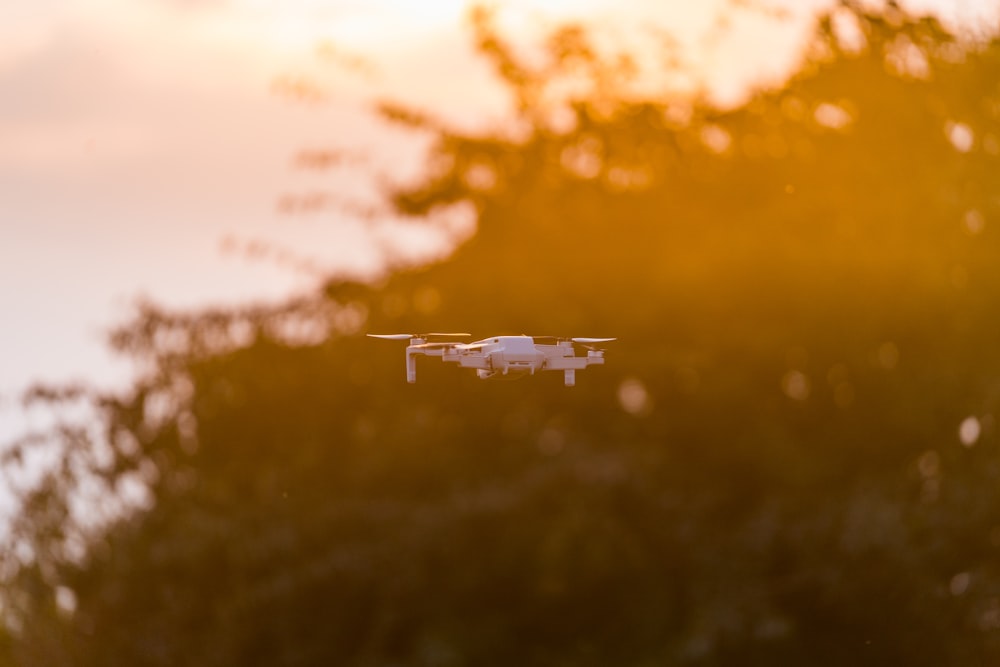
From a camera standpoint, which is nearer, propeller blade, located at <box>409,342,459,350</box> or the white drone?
the white drone

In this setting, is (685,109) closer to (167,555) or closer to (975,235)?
(975,235)

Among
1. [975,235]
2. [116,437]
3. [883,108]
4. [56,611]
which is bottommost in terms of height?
[56,611]

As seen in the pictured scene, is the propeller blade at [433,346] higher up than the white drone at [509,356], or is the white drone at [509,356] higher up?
the propeller blade at [433,346]

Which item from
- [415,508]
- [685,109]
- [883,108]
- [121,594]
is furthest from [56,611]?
[883,108]

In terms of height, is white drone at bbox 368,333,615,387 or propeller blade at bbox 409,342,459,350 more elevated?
propeller blade at bbox 409,342,459,350

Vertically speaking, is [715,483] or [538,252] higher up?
[538,252]

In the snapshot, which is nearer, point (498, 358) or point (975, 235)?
point (498, 358)

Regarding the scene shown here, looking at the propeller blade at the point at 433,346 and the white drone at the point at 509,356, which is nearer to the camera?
the white drone at the point at 509,356

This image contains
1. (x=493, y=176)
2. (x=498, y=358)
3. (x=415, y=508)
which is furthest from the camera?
(x=493, y=176)

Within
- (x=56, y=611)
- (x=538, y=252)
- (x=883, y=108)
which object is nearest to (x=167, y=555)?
(x=56, y=611)

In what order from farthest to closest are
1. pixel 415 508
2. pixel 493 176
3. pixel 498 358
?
pixel 493 176, pixel 415 508, pixel 498 358

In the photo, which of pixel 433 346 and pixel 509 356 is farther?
pixel 433 346
